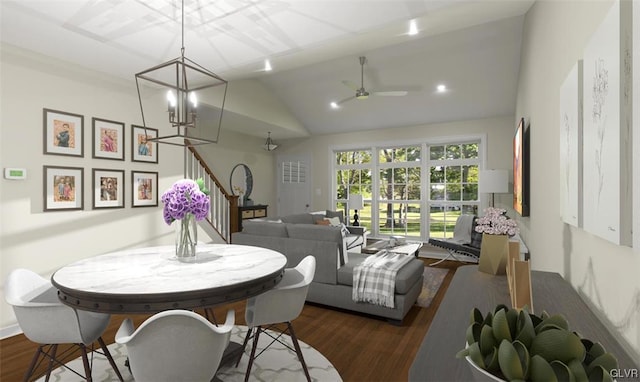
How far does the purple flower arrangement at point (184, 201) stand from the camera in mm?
1995

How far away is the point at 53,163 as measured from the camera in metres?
3.09

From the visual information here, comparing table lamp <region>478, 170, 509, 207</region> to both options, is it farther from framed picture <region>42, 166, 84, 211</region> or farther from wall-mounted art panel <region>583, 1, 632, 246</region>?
framed picture <region>42, 166, 84, 211</region>

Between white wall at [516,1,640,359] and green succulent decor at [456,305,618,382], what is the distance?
1.63 ft

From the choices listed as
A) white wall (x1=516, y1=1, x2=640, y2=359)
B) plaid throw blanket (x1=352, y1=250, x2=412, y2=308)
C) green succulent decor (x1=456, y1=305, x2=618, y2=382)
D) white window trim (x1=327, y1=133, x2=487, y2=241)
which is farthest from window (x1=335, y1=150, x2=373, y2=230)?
green succulent decor (x1=456, y1=305, x2=618, y2=382)

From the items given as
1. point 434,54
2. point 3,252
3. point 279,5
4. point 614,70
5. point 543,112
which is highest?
point 434,54

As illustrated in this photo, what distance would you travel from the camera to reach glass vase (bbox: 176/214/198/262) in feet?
6.80

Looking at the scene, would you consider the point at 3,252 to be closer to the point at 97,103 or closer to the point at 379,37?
the point at 97,103

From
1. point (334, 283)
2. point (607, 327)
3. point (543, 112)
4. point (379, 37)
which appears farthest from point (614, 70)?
point (334, 283)

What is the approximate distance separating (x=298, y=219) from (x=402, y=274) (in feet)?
8.39

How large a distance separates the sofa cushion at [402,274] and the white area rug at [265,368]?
32.3 inches

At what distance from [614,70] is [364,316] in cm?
280

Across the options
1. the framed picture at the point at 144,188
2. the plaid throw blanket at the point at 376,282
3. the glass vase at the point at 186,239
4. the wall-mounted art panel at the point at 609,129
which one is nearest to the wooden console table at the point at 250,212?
the framed picture at the point at 144,188

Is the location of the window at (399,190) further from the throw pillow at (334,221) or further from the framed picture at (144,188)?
the framed picture at (144,188)

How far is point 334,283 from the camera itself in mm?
3256
